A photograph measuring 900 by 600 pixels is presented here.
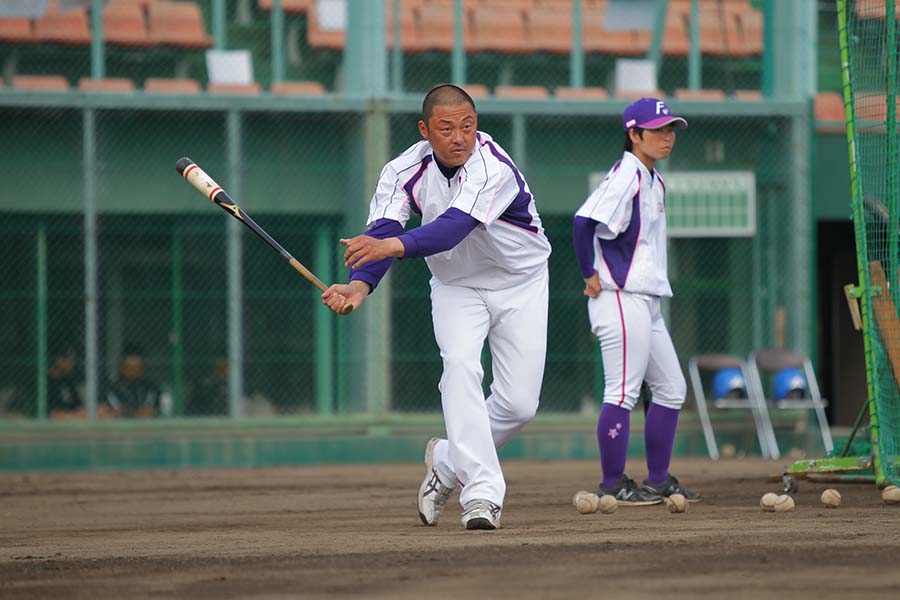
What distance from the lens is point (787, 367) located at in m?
16.3

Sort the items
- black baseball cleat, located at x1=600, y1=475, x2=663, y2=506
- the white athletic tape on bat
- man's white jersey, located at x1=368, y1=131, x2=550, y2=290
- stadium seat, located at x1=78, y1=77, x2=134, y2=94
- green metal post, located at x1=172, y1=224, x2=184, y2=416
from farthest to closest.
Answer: stadium seat, located at x1=78, y1=77, x2=134, y2=94
green metal post, located at x1=172, y1=224, x2=184, y2=416
black baseball cleat, located at x1=600, y1=475, x2=663, y2=506
the white athletic tape on bat
man's white jersey, located at x1=368, y1=131, x2=550, y2=290

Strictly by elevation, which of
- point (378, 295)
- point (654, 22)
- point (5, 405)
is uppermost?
point (654, 22)

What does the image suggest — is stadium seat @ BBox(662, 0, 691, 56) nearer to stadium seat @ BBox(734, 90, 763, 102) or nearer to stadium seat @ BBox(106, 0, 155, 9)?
stadium seat @ BBox(734, 90, 763, 102)

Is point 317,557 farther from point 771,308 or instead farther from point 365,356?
point 771,308

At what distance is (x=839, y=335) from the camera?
19.8 meters

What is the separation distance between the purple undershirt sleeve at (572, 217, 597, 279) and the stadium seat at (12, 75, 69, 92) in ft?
26.3

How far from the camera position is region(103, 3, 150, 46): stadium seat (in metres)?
16.2

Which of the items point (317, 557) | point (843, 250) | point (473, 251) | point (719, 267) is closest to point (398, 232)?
point (473, 251)

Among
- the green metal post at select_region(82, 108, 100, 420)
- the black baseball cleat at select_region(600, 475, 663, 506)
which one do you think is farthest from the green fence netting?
the green metal post at select_region(82, 108, 100, 420)

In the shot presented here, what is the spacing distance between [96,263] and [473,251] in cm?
847

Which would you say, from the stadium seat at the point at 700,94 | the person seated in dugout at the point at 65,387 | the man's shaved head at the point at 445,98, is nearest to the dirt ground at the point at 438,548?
the man's shaved head at the point at 445,98

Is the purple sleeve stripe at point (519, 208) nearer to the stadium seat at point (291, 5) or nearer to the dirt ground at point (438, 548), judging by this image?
the dirt ground at point (438, 548)

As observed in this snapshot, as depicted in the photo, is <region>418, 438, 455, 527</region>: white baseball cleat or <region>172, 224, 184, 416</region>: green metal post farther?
<region>172, 224, 184, 416</region>: green metal post

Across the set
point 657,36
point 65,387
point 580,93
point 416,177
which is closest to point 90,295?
point 65,387
